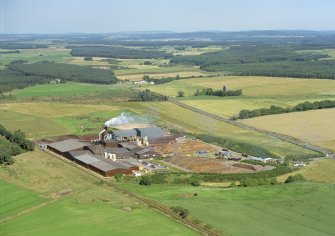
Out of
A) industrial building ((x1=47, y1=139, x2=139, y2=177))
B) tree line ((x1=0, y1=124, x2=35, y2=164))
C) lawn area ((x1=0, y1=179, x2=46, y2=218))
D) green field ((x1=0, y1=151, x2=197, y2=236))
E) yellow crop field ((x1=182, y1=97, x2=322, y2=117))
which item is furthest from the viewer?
yellow crop field ((x1=182, y1=97, x2=322, y2=117))

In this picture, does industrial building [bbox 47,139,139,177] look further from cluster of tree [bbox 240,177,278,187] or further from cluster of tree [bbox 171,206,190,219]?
cluster of tree [bbox 171,206,190,219]

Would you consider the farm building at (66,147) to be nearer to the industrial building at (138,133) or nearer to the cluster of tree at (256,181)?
the industrial building at (138,133)

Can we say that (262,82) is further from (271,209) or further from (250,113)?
(271,209)

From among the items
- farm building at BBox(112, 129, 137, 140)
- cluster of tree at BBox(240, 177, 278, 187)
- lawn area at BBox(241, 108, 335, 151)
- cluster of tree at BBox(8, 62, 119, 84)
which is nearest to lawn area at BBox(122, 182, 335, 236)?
cluster of tree at BBox(240, 177, 278, 187)

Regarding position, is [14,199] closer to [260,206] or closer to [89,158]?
[89,158]

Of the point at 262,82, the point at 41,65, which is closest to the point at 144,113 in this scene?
the point at 262,82

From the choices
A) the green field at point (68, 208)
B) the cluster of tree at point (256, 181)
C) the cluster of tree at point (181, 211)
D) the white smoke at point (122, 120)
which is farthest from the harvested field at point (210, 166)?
the white smoke at point (122, 120)
